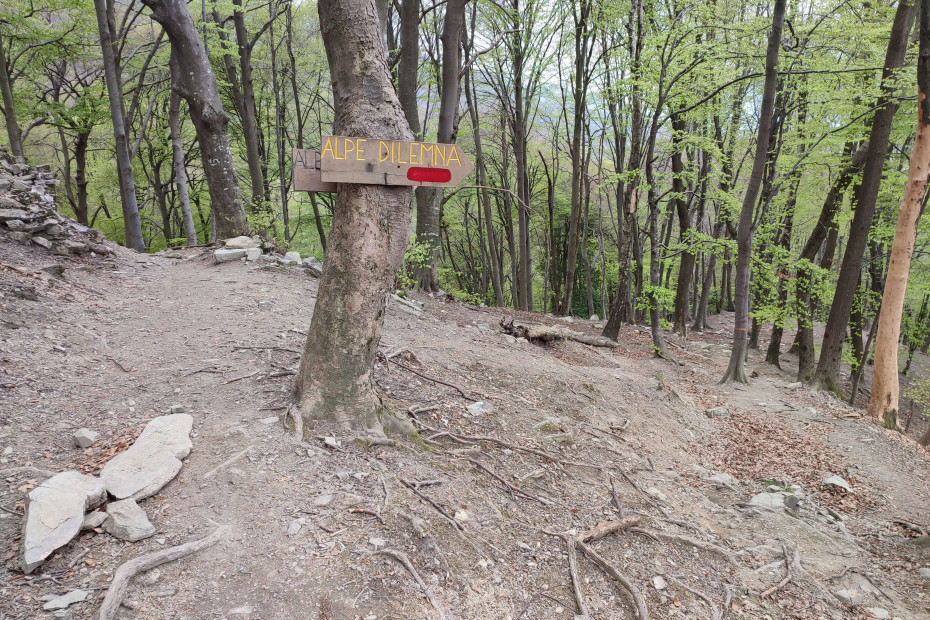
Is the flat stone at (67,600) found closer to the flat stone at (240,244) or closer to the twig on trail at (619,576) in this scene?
the twig on trail at (619,576)

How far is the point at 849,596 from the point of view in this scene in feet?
10.9

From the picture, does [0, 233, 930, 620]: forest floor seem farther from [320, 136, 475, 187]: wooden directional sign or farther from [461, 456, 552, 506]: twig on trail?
[320, 136, 475, 187]: wooden directional sign

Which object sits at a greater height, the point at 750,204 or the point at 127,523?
the point at 750,204

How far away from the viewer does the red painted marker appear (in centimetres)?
322

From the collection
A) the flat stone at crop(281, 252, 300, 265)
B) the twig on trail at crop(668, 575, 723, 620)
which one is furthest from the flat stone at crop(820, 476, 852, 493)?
the flat stone at crop(281, 252, 300, 265)

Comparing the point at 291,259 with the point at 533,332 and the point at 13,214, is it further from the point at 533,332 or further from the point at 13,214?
the point at 533,332

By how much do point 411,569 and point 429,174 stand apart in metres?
2.41

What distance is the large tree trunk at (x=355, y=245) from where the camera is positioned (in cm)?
325

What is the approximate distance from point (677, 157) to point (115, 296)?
11.9 metres

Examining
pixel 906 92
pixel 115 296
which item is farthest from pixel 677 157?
pixel 115 296

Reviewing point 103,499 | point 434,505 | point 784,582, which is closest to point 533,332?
point 784,582

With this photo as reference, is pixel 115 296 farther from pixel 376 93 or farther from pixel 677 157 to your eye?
pixel 677 157

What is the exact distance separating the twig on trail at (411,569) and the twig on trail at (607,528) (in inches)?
50.0

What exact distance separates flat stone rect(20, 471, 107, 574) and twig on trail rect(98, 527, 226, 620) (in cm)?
35
